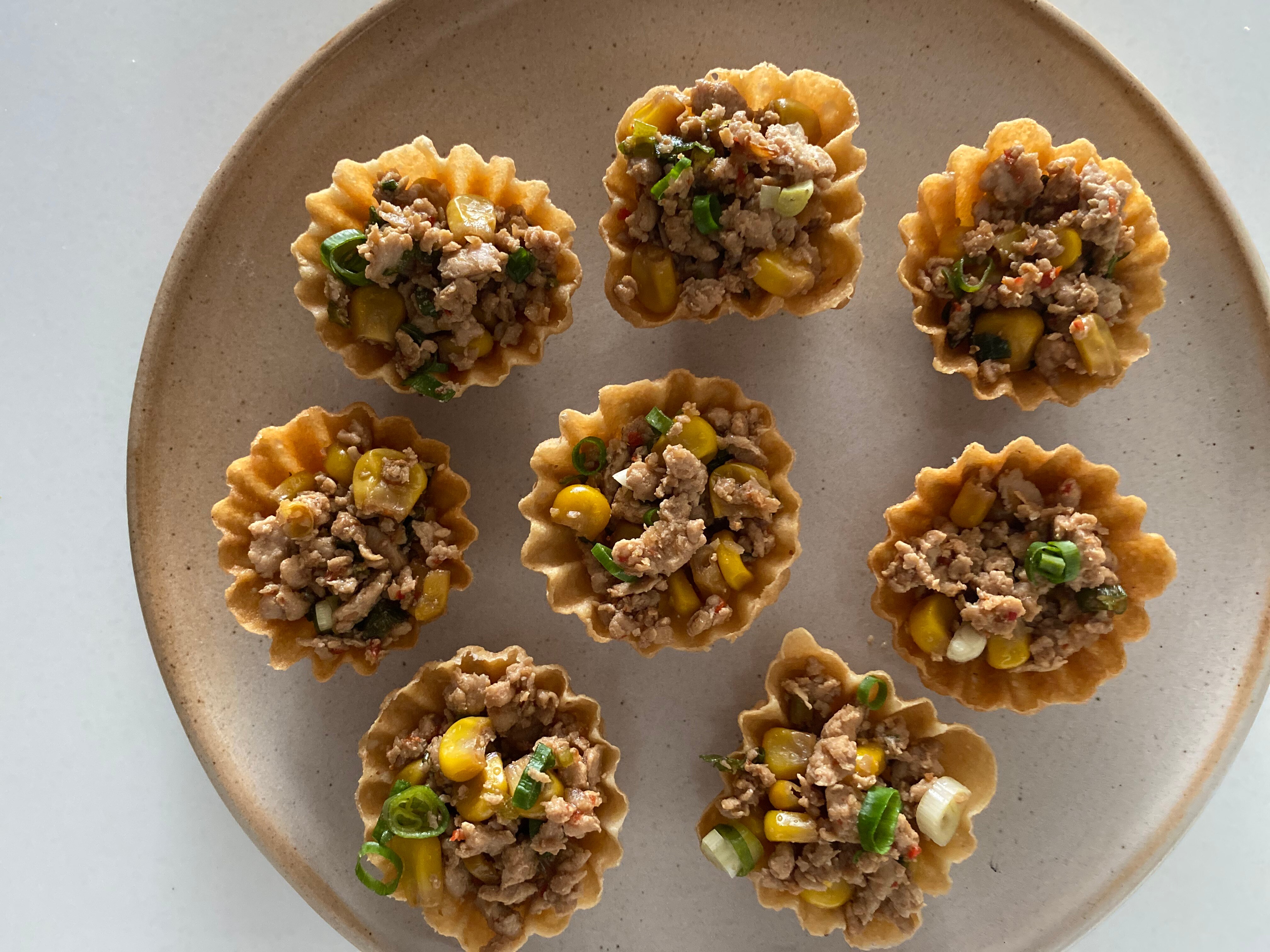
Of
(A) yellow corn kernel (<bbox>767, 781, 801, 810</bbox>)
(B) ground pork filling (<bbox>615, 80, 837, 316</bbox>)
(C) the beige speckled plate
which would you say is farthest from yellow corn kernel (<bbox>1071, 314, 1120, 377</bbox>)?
(A) yellow corn kernel (<bbox>767, 781, 801, 810</bbox>)

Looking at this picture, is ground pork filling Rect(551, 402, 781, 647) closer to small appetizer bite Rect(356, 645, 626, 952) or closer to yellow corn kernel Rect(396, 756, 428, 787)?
small appetizer bite Rect(356, 645, 626, 952)

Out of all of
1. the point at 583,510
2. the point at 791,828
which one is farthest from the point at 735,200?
the point at 791,828

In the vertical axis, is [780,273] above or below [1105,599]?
above

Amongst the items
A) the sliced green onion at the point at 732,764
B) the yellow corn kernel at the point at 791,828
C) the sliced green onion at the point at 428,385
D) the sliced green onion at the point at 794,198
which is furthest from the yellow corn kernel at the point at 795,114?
the yellow corn kernel at the point at 791,828

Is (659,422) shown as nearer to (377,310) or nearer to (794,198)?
(794,198)

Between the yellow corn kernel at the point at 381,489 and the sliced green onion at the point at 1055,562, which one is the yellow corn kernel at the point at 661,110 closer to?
the yellow corn kernel at the point at 381,489

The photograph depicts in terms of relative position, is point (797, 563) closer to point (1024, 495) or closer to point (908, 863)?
point (1024, 495)

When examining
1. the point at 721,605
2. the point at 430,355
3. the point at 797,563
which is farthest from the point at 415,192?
the point at 797,563
